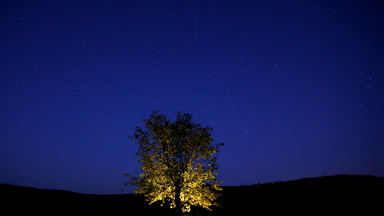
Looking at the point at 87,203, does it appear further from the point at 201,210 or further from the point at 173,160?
the point at 173,160

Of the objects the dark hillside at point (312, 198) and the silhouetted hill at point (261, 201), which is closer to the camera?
the dark hillside at point (312, 198)

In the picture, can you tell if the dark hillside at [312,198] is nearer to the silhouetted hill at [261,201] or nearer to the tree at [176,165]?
the silhouetted hill at [261,201]

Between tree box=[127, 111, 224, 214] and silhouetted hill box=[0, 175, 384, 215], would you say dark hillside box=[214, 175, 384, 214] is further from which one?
tree box=[127, 111, 224, 214]

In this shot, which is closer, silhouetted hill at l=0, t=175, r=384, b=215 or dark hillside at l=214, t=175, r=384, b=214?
dark hillside at l=214, t=175, r=384, b=214

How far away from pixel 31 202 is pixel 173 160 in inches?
1321

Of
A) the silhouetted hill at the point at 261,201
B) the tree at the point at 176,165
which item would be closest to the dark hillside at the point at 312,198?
the silhouetted hill at the point at 261,201

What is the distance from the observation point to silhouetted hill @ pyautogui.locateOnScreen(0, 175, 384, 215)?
2728 cm

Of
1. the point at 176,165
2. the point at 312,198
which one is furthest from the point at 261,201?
the point at 176,165

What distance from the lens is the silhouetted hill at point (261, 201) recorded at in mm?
27281

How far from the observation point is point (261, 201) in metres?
35.2

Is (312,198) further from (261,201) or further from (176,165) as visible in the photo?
(176,165)

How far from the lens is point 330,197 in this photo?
30094 millimetres

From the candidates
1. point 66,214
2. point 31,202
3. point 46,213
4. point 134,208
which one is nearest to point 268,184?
point 134,208

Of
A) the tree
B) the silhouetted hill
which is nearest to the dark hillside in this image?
the silhouetted hill
